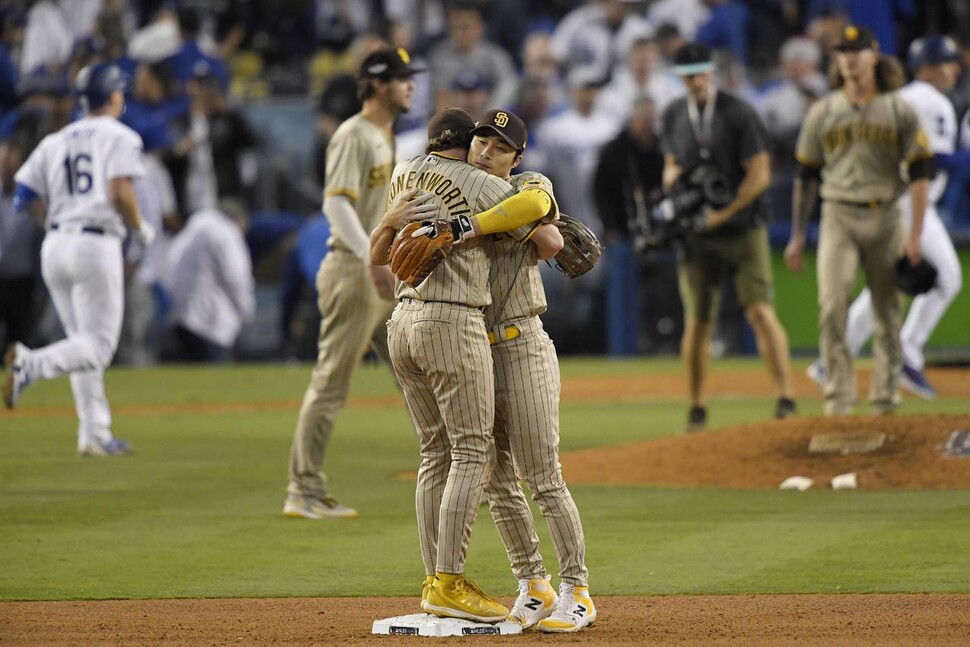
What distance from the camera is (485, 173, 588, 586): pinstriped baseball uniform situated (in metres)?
5.83

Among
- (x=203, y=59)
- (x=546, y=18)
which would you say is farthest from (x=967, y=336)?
(x=203, y=59)

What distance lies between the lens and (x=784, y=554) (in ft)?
24.4

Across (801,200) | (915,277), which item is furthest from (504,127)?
(915,277)

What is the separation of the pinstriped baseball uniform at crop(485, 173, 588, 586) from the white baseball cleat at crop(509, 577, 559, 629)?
0.18 ft

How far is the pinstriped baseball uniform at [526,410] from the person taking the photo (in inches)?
229

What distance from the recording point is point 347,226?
8.32 metres

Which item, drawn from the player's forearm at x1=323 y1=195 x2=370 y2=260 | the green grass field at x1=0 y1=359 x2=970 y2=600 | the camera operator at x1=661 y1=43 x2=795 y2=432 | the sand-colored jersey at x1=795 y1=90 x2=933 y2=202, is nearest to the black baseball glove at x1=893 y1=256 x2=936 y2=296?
the sand-colored jersey at x1=795 y1=90 x2=933 y2=202

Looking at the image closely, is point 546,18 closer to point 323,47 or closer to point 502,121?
point 323,47

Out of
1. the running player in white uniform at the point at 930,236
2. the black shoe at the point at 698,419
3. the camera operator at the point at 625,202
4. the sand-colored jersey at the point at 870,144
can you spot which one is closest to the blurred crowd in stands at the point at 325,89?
the camera operator at the point at 625,202

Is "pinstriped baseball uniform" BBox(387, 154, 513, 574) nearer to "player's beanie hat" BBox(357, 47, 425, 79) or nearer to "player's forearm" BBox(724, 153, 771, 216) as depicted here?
"player's beanie hat" BBox(357, 47, 425, 79)

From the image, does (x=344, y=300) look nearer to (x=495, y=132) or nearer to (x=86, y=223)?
(x=495, y=132)

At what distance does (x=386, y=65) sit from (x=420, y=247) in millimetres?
3055

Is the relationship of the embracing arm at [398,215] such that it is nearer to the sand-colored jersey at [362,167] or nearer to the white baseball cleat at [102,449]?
the sand-colored jersey at [362,167]

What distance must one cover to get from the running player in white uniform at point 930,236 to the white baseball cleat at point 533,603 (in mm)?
7731
